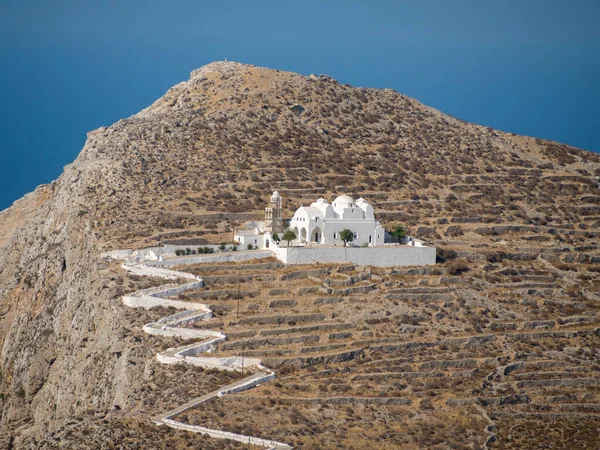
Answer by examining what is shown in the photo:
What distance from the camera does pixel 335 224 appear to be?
89.7 metres

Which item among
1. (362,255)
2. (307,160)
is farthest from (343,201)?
(307,160)

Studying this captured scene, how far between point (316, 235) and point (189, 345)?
19380 mm

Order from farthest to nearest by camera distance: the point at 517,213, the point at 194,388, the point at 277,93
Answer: the point at 277,93, the point at 517,213, the point at 194,388

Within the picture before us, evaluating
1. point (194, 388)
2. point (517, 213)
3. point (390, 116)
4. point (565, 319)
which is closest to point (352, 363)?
point (194, 388)

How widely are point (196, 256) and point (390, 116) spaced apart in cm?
4412

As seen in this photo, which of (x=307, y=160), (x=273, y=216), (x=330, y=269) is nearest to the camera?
(x=330, y=269)

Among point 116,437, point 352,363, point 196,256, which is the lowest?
point 116,437

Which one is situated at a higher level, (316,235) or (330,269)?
(316,235)

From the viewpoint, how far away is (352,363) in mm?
75062

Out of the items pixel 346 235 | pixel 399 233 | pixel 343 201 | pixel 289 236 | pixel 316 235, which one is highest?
pixel 343 201

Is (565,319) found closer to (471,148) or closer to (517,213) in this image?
(517,213)

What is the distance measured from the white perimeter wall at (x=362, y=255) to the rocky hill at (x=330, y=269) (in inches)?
54.8

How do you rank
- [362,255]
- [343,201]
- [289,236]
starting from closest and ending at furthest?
[289,236] → [362,255] → [343,201]

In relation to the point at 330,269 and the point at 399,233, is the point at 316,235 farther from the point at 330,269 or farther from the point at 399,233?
the point at 399,233
